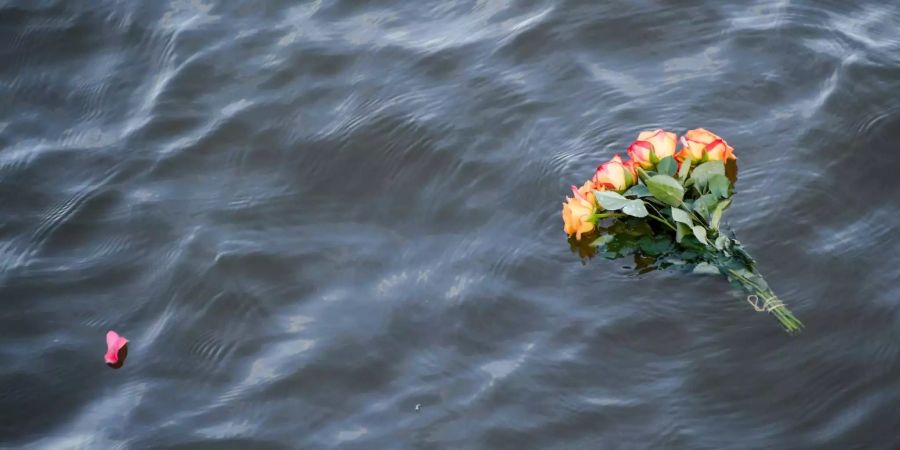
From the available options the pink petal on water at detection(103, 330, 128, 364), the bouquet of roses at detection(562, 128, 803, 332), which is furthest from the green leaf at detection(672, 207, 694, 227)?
the pink petal on water at detection(103, 330, 128, 364)

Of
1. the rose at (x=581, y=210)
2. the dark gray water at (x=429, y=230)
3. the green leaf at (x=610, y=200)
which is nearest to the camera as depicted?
the dark gray water at (x=429, y=230)

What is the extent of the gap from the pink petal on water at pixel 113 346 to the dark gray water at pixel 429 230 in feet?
0.18

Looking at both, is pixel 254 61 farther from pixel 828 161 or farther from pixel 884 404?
pixel 884 404

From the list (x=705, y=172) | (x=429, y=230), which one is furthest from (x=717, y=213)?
(x=429, y=230)

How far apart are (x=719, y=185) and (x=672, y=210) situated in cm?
20

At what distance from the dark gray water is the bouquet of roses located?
0.09 metres

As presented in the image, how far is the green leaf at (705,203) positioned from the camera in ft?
11.6

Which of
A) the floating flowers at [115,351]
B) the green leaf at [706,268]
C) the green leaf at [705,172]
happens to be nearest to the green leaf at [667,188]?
the green leaf at [705,172]

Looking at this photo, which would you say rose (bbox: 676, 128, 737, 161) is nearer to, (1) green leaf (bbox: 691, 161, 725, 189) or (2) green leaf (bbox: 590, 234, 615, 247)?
(1) green leaf (bbox: 691, 161, 725, 189)

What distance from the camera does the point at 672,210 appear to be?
138 inches

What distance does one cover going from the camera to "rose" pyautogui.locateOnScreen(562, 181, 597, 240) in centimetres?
364

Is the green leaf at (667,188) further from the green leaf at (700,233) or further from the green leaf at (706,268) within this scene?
the green leaf at (706,268)

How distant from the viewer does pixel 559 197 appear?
4059 mm

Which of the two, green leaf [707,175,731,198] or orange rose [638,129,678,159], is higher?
orange rose [638,129,678,159]
